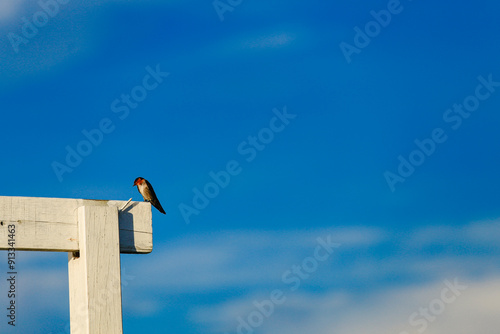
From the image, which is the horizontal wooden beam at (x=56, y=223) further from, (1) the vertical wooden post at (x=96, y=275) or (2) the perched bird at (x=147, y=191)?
(2) the perched bird at (x=147, y=191)

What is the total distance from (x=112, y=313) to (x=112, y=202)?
449 millimetres

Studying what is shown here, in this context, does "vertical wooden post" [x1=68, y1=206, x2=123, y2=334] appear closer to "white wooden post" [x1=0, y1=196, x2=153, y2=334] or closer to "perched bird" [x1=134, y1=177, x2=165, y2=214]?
"white wooden post" [x1=0, y1=196, x2=153, y2=334]

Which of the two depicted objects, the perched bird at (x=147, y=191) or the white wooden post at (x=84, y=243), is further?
the perched bird at (x=147, y=191)

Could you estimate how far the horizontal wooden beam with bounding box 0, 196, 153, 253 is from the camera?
94.0 inches

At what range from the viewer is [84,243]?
8.13 ft

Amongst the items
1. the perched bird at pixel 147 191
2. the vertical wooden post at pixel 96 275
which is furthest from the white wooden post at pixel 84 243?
the perched bird at pixel 147 191

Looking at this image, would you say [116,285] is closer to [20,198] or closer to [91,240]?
[91,240]

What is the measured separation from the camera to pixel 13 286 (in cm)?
280

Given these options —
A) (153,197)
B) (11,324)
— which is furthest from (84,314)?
(153,197)

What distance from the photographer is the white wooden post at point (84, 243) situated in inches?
93.8

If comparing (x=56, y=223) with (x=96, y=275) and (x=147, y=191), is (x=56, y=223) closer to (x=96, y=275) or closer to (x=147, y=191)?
(x=96, y=275)

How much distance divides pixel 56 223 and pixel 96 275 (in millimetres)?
246

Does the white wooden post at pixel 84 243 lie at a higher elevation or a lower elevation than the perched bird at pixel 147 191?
lower

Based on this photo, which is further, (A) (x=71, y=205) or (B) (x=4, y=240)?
(A) (x=71, y=205)
